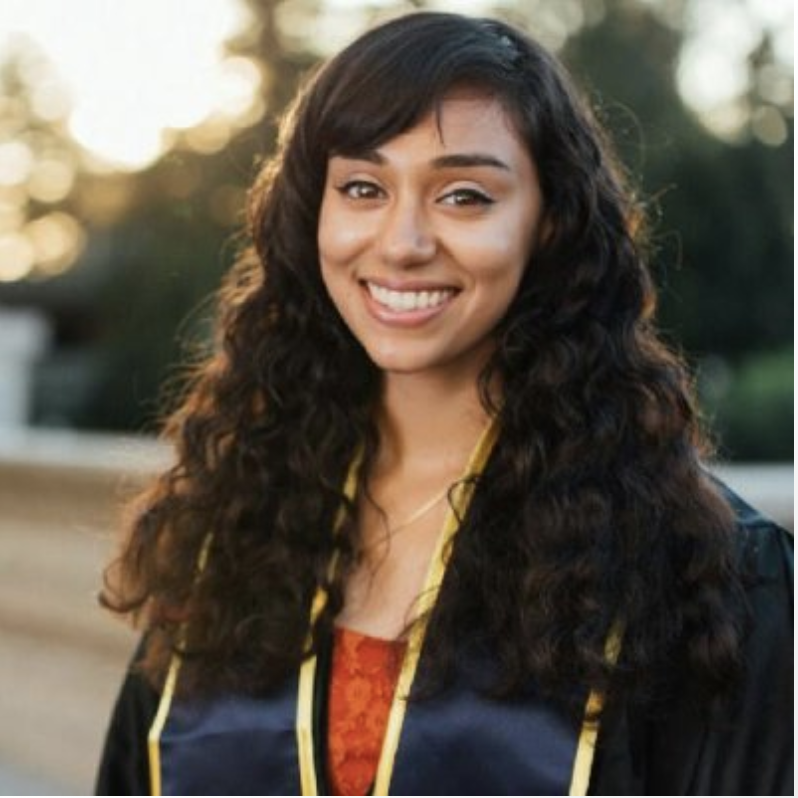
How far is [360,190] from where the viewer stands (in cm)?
248

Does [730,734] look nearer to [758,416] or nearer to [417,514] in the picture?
[417,514]

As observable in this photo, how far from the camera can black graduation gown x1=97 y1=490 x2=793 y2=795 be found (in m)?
2.34

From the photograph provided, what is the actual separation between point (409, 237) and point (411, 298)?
0.29 feet

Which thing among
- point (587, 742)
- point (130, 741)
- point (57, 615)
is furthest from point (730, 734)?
point (57, 615)

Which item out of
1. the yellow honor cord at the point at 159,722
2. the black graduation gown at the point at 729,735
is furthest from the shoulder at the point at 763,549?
the yellow honor cord at the point at 159,722

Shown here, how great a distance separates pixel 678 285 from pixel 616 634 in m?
11.9

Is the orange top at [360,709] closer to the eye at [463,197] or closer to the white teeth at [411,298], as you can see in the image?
the white teeth at [411,298]

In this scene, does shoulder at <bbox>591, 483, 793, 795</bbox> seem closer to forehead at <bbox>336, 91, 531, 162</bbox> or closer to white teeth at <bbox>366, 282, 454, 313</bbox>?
white teeth at <bbox>366, 282, 454, 313</bbox>

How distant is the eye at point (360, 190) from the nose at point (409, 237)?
64mm

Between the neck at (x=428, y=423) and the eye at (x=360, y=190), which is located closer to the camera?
the eye at (x=360, y=190)

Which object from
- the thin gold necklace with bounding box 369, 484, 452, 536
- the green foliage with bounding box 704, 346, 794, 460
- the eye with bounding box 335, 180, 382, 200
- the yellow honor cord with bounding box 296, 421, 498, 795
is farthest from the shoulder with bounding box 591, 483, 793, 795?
the green foliage with bounding box 704, 346, 794, 460

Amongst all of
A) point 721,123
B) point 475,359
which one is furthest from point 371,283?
point 721,123

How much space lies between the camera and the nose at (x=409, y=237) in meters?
2.40

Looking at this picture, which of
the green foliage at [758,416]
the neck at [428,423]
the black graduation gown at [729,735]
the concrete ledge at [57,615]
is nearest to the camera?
the black graduation gown at [729,735]
